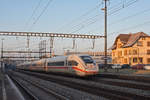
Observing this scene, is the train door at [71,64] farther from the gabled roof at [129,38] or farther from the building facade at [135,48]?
the gabled roof at [129,38]

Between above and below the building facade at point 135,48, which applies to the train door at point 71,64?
below

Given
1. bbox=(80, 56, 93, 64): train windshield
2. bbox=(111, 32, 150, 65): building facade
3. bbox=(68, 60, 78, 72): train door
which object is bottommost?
bbox=(68, 60, 78, 72): train door

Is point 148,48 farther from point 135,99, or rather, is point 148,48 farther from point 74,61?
point 135,99

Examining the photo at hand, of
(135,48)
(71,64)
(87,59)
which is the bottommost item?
(71,64)

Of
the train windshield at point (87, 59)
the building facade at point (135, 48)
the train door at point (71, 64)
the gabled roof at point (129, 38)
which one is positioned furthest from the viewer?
the gabled roof at point (129, 38)

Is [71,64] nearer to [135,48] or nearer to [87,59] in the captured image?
[87,59]

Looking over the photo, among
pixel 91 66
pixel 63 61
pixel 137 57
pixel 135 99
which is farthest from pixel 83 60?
pixel 137 57

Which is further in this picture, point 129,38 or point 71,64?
point 129,38

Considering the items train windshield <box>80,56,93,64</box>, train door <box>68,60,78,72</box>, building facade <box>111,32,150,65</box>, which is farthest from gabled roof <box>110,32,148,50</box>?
train windshield <box>80,56,93,64</box>

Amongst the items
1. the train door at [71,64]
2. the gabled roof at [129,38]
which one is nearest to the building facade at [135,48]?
the gabled roof at [129,38]

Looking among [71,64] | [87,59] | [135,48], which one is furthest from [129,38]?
[87,59]

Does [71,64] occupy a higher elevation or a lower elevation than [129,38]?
lower

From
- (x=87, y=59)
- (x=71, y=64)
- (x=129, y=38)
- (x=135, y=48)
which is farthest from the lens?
(x=129, y=38)

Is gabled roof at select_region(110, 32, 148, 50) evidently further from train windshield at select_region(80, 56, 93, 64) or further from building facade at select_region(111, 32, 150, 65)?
train windshield at select_region(80, 56, 93, 64)
